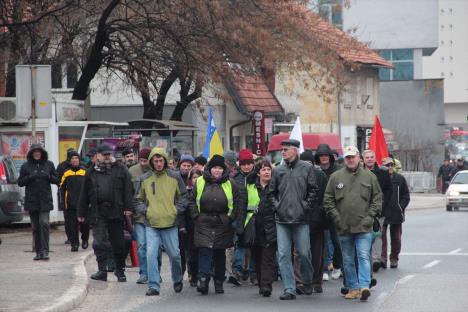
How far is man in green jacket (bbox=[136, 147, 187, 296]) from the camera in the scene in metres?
13.9

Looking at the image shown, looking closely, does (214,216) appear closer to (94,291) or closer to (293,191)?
(293,191)

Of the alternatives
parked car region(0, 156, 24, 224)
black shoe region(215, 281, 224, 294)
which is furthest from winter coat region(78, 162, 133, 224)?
parked car region(0, 156, 24, 224)

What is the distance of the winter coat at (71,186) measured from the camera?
66.6ft

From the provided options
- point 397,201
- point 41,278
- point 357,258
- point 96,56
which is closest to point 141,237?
point 41,278

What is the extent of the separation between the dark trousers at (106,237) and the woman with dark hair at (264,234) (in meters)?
1.90

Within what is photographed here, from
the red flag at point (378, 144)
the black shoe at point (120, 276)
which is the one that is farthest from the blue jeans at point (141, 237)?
the red flag at point (378, 144)

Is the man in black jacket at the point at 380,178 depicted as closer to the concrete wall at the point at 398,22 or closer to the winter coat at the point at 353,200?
the winter coat at the point at 353,200

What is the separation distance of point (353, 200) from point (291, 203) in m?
0.73

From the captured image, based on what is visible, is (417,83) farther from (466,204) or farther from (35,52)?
(35,52)

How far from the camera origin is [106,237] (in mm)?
15102

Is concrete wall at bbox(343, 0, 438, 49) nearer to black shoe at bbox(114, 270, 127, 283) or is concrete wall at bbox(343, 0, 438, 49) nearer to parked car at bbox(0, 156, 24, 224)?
parked car at bbox(0, 156, 24, 224)

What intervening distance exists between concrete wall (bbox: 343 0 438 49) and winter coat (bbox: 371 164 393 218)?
3026 inches

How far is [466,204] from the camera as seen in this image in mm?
40719

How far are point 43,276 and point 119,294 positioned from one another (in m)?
1.75
